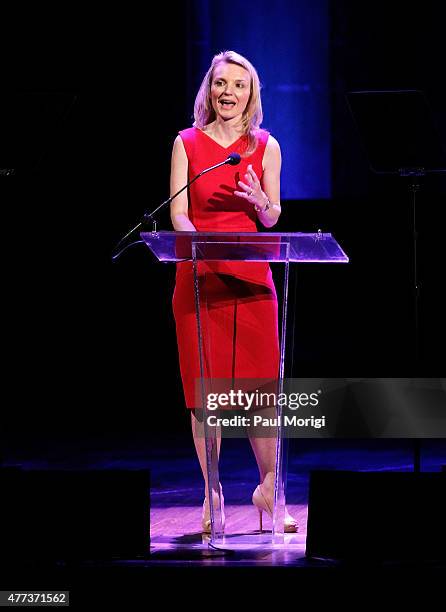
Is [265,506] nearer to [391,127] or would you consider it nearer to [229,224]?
[229,224]

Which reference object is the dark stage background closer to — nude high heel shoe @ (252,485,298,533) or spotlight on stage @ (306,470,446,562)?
nude high heel shoe @ (252,485,298,533)

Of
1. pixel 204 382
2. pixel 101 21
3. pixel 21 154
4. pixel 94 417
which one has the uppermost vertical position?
pixel 101 21

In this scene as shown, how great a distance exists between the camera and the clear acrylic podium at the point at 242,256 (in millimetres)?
3400

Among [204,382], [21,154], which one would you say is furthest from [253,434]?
[21,154]

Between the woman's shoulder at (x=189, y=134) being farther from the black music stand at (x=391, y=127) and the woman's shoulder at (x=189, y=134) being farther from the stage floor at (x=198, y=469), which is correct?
the stage floor at (x=198, y=469)

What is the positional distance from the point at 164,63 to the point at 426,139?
2218 mm

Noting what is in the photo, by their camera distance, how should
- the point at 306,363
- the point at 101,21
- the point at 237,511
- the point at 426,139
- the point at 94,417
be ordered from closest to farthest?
the point at 237,511, the point at 426,139, the point at 101,21, the point at 306,363, the point at 94,417

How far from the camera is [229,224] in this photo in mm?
3871

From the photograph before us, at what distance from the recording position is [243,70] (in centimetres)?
382

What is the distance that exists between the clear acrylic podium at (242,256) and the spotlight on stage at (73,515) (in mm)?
387

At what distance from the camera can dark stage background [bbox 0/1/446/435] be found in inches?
255

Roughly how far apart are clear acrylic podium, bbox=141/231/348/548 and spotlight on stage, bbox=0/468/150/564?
387 millimetres

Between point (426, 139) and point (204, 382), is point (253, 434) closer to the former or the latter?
point (204, 382)

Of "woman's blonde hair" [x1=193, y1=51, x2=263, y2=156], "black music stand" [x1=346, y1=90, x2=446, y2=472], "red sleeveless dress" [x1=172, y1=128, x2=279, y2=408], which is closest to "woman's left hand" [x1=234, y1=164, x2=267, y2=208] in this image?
"red sleeveless dress" [x1=172, y1=128, x2=279, y2=408]
